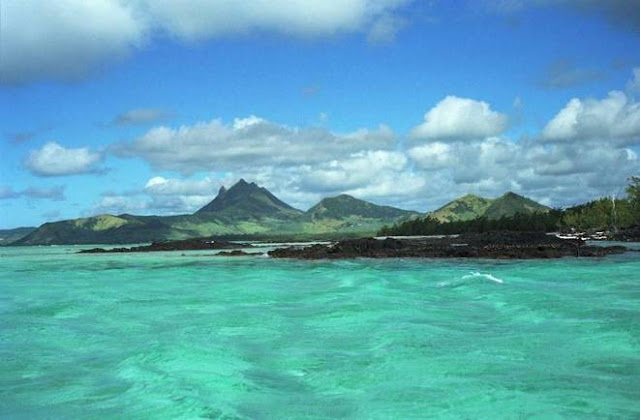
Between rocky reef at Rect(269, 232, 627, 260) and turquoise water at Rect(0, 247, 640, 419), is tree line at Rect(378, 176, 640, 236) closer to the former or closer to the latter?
rocky reef at Rect(269, 232, 627, 260)

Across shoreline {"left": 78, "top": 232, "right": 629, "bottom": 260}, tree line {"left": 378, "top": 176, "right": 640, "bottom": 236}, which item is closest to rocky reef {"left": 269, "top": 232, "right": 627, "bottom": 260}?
shoreline {"left": 78, "top": 232, "right": 629, "bottom": 260}

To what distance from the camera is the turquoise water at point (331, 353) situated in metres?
13.4

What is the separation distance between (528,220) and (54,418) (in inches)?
7005

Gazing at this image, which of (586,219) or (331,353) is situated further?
(586,219)

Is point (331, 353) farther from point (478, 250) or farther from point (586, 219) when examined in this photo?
point (586, 219)

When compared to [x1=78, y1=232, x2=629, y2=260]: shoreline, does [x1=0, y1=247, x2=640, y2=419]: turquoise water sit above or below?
below

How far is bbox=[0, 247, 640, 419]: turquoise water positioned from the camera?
529 inches

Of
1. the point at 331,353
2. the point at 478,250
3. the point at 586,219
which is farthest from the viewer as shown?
the point at 586,219

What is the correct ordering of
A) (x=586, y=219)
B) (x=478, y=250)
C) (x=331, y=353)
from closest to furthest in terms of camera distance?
1. (x=331, y=353)
2. (x=478, y=250)
3. (x=586, y=219)

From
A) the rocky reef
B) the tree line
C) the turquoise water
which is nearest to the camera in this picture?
the turquoise water

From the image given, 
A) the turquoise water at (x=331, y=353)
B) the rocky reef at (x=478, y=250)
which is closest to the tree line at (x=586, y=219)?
the rocky reef at (x=478, y=250)

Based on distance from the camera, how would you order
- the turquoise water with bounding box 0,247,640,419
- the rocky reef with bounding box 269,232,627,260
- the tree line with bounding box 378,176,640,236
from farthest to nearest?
the tree line with bounding box 378,176,640,236 < the rocky reef with bounding box 269,232,627,260 < the turquoise water with bounding box 0,247,640,419

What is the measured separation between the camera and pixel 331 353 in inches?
750

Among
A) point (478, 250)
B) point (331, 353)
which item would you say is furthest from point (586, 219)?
point (331, 353)
